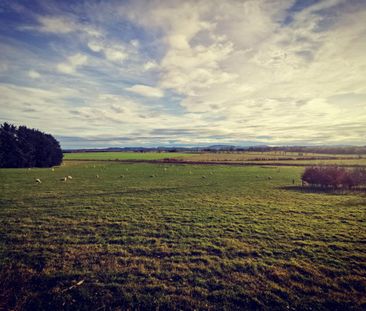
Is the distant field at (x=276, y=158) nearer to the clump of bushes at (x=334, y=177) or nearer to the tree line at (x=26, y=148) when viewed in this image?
the tree line at (x=26, y=148)

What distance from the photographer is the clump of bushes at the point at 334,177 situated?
23.5 metres

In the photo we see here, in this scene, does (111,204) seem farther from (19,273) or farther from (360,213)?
(360,213)

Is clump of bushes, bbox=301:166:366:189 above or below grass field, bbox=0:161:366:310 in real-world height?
above

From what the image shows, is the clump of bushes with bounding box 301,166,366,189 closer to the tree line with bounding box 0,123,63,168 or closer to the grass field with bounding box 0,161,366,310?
the grass field with bounding box 0,161,366,310

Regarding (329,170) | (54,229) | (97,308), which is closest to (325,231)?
(97,308)

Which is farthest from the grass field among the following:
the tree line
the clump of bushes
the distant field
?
the tree line

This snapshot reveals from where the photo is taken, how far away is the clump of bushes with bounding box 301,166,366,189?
925 inches

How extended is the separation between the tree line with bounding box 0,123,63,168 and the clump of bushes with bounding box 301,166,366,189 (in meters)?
75.2

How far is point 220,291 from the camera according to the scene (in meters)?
5.82

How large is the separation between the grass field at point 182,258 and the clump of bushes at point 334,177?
11696 millimetres

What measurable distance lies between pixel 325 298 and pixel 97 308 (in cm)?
667

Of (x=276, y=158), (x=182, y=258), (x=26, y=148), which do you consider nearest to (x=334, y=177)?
(x=182, y=258)

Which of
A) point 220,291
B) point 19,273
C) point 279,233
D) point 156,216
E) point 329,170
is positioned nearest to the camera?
point 220,291

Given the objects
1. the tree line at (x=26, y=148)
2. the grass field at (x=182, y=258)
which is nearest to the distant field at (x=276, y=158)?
the tree line at (x=26, y=148)
